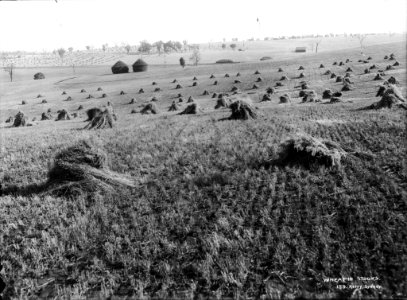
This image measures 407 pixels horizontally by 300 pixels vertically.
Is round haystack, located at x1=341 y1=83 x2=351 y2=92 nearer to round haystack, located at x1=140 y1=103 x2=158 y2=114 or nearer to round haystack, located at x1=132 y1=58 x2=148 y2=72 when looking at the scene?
round haystack, located at x1=140 y1=103 x2=158 y2=114

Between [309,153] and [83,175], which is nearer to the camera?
[83,175]

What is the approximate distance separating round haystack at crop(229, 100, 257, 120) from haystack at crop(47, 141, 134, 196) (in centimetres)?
1243

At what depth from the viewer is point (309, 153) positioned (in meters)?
10.1

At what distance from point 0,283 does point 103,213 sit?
285cm

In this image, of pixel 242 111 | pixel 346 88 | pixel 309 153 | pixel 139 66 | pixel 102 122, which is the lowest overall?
pixel 102 122

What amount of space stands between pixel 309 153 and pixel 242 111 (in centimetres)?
1188

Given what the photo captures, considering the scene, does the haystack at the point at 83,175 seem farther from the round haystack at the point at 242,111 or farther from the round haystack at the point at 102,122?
the round haystack at the point at 102,122

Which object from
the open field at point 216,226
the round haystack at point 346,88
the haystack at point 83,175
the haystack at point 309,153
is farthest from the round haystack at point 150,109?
the haystack at point 309,153

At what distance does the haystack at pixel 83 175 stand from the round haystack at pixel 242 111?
12.4 m

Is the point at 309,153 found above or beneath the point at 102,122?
above

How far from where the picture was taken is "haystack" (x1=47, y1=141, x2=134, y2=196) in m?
9.55

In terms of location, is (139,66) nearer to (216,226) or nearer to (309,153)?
(309,153)

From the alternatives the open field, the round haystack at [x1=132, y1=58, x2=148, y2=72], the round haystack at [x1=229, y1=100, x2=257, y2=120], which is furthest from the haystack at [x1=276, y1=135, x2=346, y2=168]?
the round haystack at [x1=132, y1=58, x2=148, y2=72]

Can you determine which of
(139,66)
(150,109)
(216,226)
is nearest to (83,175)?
(216,226)
